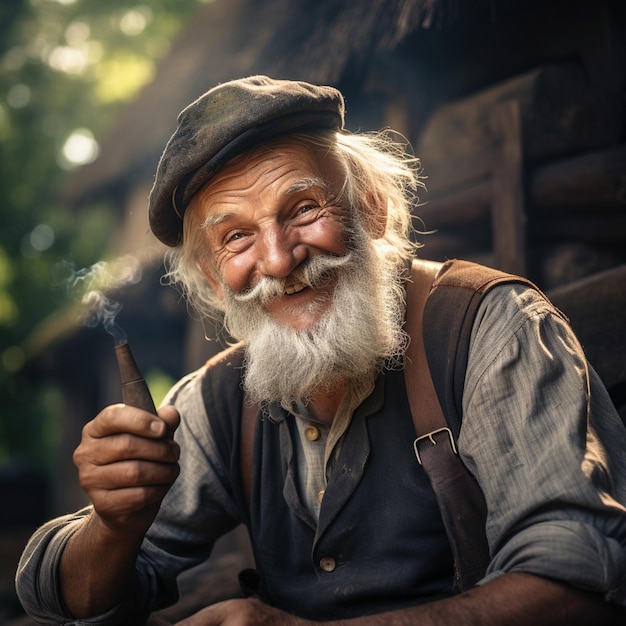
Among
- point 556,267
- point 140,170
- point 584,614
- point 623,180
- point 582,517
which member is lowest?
point 584,614

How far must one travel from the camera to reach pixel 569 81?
353cm

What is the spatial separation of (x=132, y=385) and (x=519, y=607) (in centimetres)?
Answer: 110

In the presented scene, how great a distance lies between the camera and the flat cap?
2.24m

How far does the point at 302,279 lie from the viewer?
2.30m

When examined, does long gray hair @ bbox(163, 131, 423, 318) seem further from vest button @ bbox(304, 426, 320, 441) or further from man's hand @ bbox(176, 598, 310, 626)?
man's hand @ bbox(176, 598, 310, 626)

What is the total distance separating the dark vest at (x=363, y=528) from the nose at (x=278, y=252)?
1.49ft

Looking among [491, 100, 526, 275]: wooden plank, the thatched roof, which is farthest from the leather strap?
the thatched roof

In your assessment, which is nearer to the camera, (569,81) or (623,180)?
(623,180)

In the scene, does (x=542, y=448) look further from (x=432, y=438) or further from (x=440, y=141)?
→ (x=440, y=141)

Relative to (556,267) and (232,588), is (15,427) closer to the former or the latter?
(232,588)

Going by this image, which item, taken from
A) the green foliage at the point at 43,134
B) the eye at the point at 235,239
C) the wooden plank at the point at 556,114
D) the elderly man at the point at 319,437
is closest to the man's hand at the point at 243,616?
the elderly man at the point at 319,437

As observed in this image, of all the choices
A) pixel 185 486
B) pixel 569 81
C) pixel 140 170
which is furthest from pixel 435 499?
pixel 140 170

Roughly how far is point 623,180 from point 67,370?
7.69 metres

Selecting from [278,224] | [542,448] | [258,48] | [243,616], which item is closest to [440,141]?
[278,224]
